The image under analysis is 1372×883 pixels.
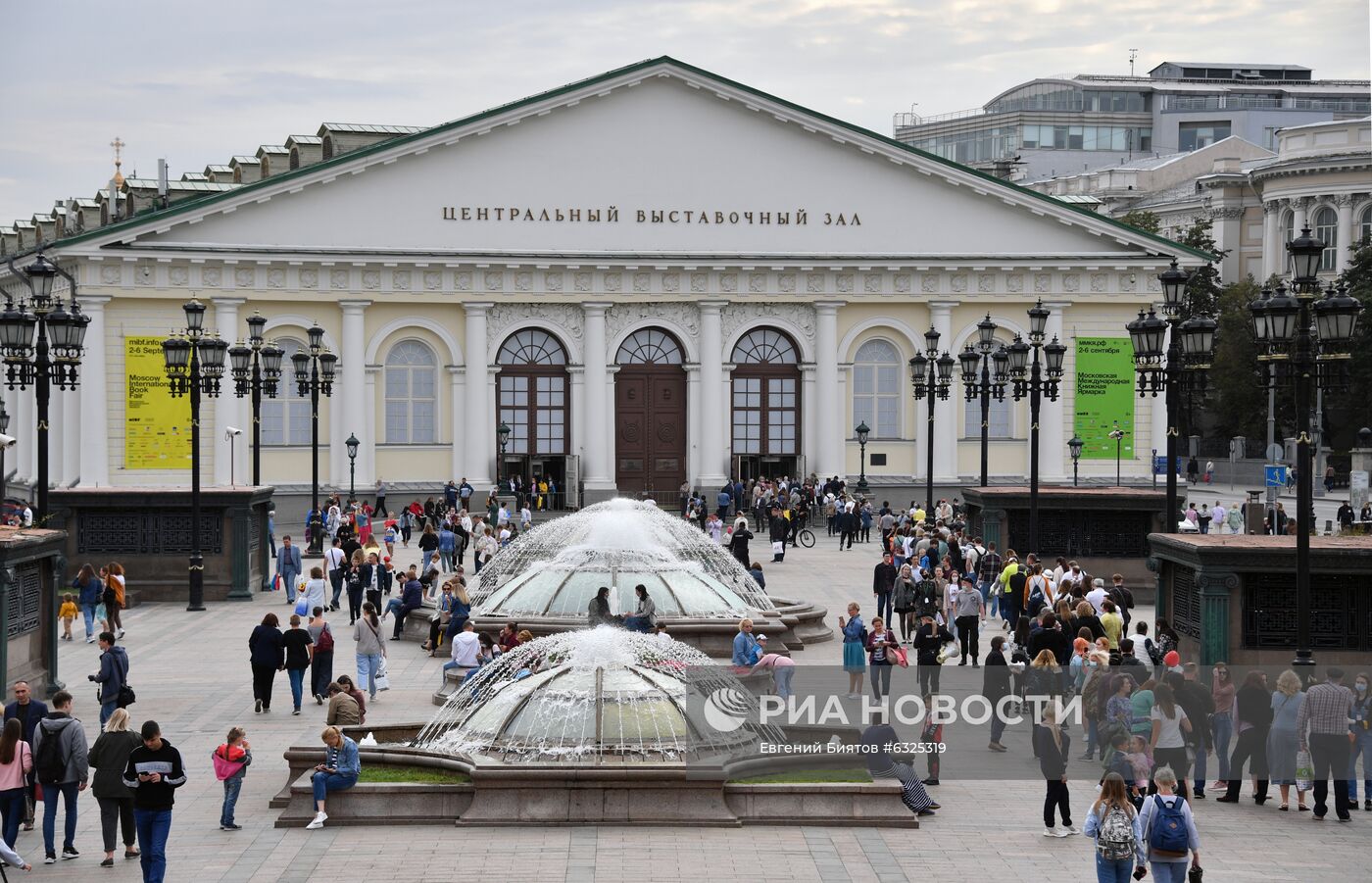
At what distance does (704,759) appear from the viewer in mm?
17781

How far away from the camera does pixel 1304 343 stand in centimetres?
1947

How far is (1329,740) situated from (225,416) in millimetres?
44150

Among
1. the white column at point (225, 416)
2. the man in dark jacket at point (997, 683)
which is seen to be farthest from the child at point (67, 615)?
the white column at point (225, 416)

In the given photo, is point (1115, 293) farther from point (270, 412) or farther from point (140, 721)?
point (140, 721)

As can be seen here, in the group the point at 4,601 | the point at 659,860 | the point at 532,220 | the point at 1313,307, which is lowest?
the point at 659,860

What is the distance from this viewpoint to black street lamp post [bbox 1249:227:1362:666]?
1895cm

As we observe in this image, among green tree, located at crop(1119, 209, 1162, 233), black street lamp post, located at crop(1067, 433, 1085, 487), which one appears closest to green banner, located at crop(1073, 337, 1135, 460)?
black street lamp post, located at crop(1067, 433, 1085, 487)

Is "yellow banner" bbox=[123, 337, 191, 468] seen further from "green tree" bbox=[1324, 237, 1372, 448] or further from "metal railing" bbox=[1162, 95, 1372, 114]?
"metal railing" bbox=[1162, 95, 1372, 114]

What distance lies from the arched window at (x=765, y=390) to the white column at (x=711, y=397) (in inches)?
35.1

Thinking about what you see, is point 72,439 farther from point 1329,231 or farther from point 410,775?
point 1329,231

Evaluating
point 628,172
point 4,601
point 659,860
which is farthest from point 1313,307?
point 628,172

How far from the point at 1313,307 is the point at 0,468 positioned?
56.7ft

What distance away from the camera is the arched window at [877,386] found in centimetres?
6075

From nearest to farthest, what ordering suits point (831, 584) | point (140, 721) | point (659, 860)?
point (659, 860), point (140, 721), point (831, 584)
